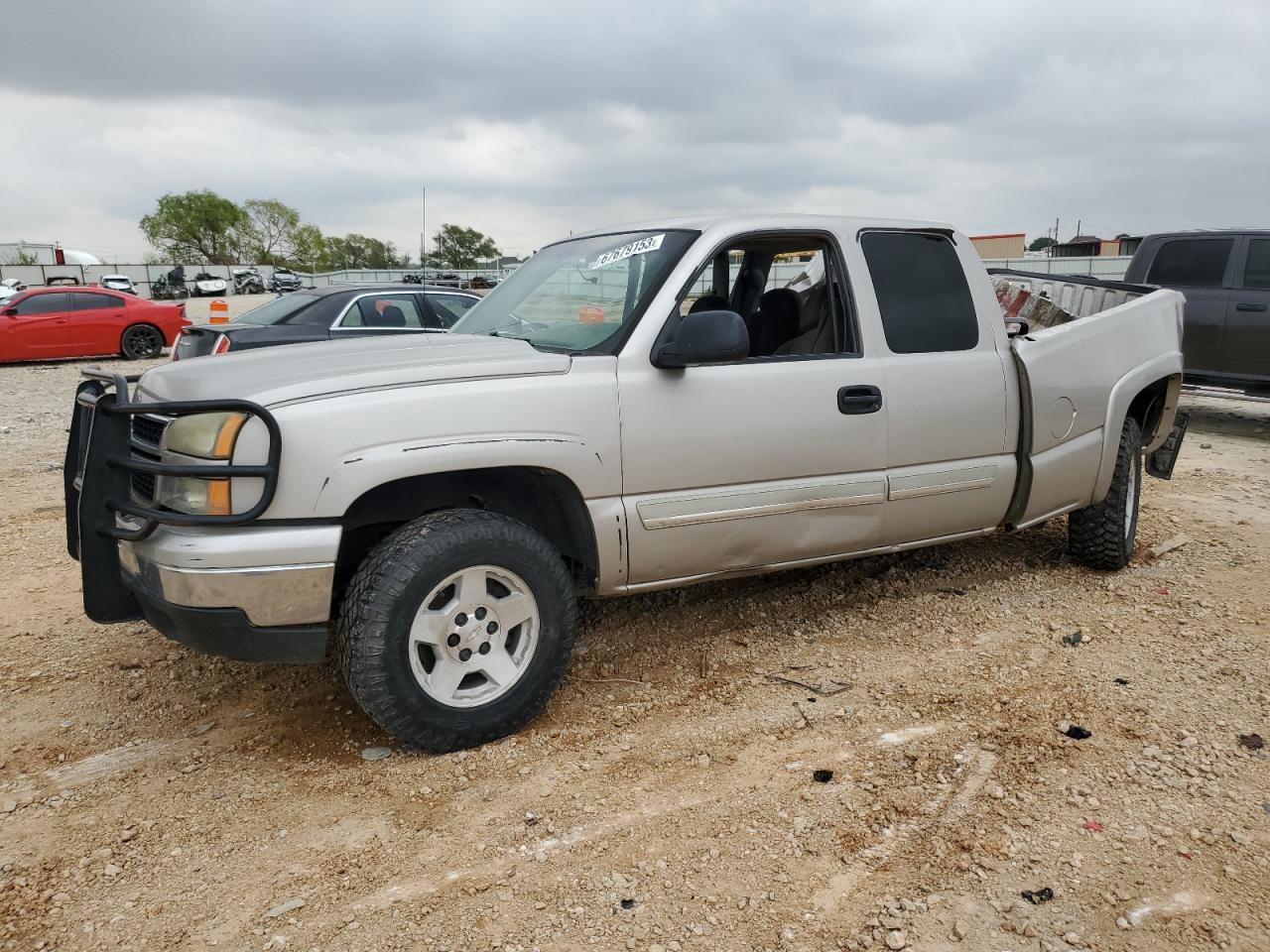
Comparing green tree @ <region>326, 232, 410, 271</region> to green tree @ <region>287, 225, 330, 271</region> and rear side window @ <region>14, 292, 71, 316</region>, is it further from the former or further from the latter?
rear side window @ <region>14, 292, 71, 316</region>

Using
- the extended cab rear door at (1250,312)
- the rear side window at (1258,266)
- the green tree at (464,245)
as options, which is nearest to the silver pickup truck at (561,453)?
the extended cab rear door at (1250,312)

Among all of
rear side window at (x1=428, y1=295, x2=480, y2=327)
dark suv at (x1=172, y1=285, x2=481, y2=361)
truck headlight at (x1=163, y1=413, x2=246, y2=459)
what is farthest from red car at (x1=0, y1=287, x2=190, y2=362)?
truck headlight at (x1=163, y1=413, x2=246, y2=459)

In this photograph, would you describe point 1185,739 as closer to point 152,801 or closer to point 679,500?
point 679,500

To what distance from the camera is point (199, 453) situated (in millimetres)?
2879

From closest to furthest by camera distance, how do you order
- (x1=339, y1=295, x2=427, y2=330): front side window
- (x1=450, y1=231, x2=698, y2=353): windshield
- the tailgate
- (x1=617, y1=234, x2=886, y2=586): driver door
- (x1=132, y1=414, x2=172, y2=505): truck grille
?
(x1=132, y1=414, x2=172, y2=505): truck grille → (x1=617, y1=234, x2=886, y2=586): driver door → (x1=450, y1=231, x2=698, y2=353): windshield → the tailgate → (x1=339, y1=295, x2=427, y2=330): front side window

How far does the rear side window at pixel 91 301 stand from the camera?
1725 cm

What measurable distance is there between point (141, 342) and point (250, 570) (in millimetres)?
17430

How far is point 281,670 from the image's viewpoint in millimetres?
3947

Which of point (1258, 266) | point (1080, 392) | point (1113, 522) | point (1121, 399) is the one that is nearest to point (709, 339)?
point (1080, 392)

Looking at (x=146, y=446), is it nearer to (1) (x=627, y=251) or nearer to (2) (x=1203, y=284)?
(1) (x=627, y=251)

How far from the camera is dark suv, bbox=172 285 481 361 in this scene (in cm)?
916

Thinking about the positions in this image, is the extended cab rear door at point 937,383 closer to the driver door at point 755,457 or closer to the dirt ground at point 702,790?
the driver door at point 755,457

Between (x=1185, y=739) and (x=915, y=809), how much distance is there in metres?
1.14

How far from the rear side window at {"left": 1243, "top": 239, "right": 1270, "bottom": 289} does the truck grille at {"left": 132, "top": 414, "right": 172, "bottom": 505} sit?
1048 centimetres
